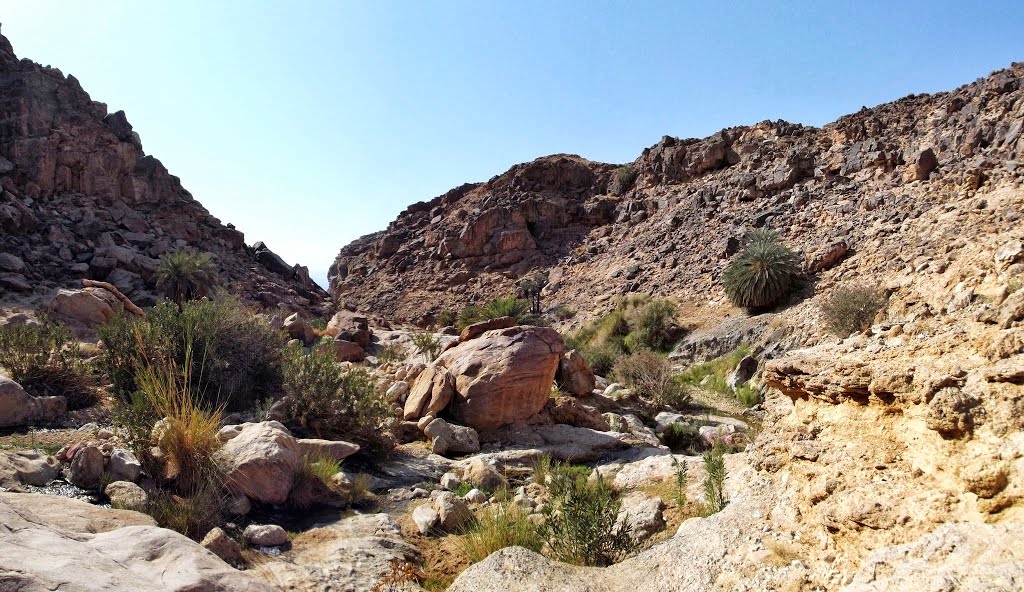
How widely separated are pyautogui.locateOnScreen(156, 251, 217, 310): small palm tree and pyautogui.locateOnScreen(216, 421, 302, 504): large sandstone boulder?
58.3 feet

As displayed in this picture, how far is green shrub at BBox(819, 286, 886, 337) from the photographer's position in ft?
41.7

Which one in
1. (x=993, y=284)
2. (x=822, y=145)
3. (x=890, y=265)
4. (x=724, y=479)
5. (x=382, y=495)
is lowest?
(x=382, y=495)

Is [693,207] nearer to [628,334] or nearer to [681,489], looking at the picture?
[628,334]

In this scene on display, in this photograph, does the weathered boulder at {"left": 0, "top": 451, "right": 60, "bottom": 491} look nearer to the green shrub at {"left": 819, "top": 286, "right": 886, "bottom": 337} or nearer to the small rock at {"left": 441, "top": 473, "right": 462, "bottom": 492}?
the small rock at {"left": 441, "top": 473, "right": 462, "bottom": 492}

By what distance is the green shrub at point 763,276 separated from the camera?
1753 centimetres

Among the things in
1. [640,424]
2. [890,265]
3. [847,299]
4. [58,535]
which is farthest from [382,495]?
[890,265]

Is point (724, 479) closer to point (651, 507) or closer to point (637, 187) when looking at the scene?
point (651, 507)

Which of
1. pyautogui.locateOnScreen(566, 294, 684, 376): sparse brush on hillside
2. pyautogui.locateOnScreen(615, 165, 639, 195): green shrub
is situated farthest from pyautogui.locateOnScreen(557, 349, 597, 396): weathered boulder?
pyautogui.locateOnScreen(615, 165, 639, 195): green shrub

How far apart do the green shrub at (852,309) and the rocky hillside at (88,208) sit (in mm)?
22072

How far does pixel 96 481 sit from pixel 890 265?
59.3 feet

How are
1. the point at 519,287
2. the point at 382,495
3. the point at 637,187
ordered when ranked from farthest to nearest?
1. the point at 637,187
2. the point at 519,287
3. the point at 382,495

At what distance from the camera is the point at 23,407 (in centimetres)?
669

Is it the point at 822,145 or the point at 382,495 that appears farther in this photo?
the point at 822,145

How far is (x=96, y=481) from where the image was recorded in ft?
15.9
